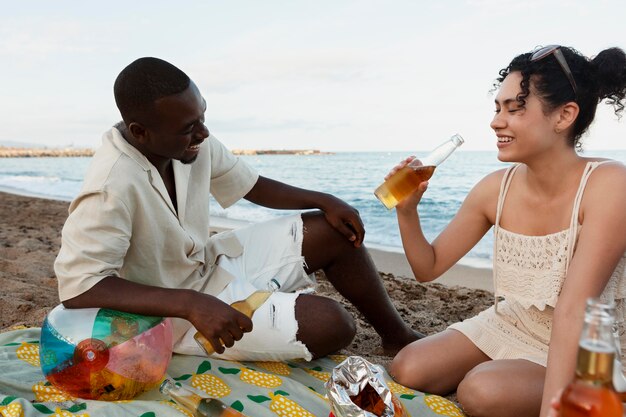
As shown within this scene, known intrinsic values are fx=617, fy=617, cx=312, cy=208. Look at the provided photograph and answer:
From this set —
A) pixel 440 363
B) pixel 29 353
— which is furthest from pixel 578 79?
pixel 29 353

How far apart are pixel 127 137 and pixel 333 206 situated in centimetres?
101

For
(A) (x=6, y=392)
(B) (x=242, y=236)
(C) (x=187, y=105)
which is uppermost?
(C) (x=187, y=105)

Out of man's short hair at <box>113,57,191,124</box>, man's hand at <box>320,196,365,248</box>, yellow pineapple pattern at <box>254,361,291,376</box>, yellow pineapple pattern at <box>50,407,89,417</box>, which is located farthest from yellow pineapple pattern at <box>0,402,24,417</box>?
man's hand at <box>320,196,365,248</box>

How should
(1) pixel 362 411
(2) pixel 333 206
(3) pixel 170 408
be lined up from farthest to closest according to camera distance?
(2) pixel 333 206
(3) pixel 170 408
(1) pixel 362 411

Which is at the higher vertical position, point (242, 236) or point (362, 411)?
point (242, 236)

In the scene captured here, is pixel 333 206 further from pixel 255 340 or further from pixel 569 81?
pixel 569 81

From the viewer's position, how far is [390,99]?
2781cm

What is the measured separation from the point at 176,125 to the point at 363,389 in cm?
125

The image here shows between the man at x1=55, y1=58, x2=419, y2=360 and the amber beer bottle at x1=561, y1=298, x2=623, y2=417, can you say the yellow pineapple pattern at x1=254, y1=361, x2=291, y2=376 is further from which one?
the amber beer bottle at x1=561, y1=298, x2=623, y2=417

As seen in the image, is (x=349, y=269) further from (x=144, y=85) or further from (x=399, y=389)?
(x=144, y=85)

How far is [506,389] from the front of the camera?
2369 millimetres

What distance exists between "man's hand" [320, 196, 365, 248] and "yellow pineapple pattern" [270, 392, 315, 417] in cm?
89

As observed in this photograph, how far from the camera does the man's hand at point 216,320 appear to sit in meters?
2.25

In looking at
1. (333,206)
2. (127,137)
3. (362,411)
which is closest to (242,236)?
(333,206)
